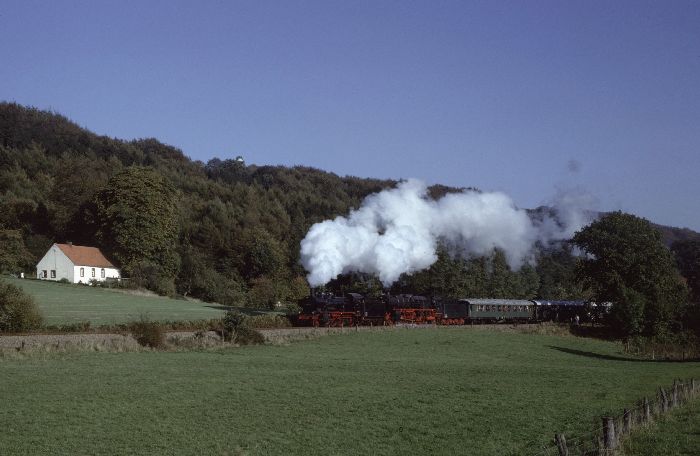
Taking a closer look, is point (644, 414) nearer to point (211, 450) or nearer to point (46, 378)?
point (211, 450)

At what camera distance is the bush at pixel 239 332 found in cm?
4734

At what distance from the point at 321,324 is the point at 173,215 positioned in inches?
1821

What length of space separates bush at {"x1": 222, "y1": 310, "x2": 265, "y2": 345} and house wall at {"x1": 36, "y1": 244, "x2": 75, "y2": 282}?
4914 cm

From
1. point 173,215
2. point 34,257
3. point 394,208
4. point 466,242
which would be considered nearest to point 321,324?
point 394,208

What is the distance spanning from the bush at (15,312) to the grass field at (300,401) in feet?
30.7

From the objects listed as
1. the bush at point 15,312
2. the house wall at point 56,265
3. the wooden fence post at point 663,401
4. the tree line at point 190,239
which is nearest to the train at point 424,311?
the tree line at point 190,239

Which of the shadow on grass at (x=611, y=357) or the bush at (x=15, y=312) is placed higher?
the bush at (x=15, y=312)

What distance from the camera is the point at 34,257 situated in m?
96.3

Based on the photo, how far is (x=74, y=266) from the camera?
8919cm

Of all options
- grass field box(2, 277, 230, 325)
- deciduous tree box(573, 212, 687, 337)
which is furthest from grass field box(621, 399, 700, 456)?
deciduous tree box(573, 212, 687, 337)

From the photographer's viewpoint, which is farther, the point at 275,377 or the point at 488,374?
the point at 488,374

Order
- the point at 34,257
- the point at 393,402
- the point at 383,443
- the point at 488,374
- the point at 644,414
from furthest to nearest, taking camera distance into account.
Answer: the point at 34,257 < the point at 488,374 < the point at 393,402 < the point at 644,414 < the point at 383,443

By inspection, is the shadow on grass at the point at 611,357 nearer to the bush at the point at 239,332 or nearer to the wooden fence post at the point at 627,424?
the bush at the point at 239,332

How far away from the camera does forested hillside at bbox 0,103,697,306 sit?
300ft
